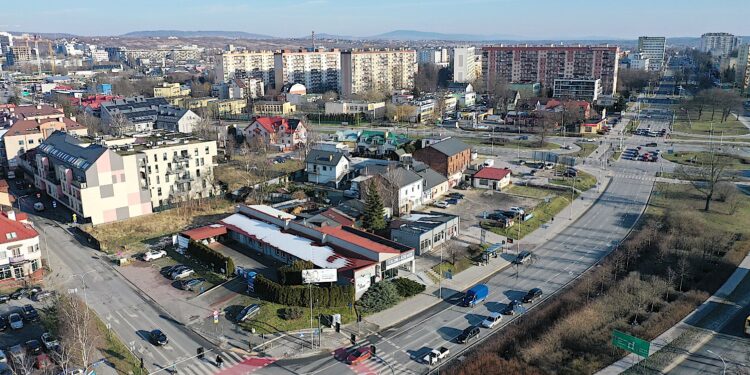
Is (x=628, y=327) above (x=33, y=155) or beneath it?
beneath

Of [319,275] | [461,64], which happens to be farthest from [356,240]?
[461,64]

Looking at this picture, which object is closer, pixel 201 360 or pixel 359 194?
pixel 201 360

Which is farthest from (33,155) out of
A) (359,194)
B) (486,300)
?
(486,300)

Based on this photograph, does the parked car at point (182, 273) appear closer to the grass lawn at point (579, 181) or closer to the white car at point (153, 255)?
the white car at point (153, 255)

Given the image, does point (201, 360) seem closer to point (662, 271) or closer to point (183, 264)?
point (183, 264)

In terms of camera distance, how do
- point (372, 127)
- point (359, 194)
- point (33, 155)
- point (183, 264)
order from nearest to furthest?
point (183, 264), point (359, 194), point (33, 155), point (372, 127)

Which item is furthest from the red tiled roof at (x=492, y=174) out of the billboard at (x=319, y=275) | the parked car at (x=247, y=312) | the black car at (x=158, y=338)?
the black car at (x=158, y=338)

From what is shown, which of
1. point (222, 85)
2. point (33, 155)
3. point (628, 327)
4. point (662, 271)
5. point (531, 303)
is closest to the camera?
point (628, 327)
